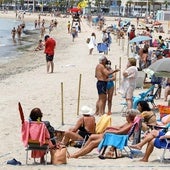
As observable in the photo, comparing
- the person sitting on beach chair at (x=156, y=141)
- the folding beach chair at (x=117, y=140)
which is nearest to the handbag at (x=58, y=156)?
the folding beach chair at (x=117, y=140)

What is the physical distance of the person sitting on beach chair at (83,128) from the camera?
933 centimetres

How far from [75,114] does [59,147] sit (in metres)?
4.47

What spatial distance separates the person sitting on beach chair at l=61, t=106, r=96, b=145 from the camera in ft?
30.6

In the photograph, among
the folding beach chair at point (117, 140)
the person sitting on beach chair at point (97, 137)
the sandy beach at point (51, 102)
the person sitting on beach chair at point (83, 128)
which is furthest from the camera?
the person sitting on beach chair at point (83, 128)

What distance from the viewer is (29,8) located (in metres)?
159

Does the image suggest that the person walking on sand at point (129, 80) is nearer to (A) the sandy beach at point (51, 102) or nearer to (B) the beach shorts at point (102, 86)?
(B) the beach shorts at point (102, 86)

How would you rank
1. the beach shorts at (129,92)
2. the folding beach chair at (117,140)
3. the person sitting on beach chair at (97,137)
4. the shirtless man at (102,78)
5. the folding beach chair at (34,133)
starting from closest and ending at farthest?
the folding beach chair at (34,133), the folding beach chair at (117,140), the person sitting on beach chair at (97,137), the shirtless man at (102,78), the beach shorts at (129,92)

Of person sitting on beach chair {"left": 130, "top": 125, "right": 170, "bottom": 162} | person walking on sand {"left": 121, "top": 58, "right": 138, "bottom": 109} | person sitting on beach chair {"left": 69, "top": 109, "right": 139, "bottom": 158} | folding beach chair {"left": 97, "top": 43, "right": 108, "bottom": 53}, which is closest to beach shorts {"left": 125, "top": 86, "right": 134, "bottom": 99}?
person walking on sand {"left": 121, "top": 58, "right": 138, "bottom": 109}

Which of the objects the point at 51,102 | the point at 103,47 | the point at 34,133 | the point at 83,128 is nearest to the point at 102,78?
the point at 83,128

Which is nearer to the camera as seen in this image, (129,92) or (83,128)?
(83,128)

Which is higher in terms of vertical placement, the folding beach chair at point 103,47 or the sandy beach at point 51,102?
the folding beach chair at point 103,47

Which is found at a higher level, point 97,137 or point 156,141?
point 156,141

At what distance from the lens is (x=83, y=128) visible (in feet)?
31.0

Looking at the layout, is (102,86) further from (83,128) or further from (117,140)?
(117,140)
